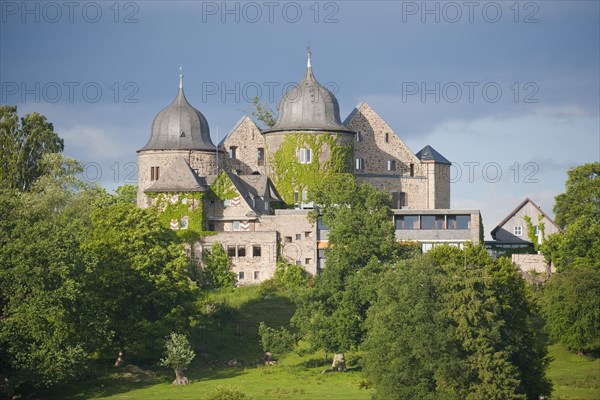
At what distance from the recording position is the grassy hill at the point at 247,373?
75188 millimetres

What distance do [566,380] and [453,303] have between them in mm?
11318

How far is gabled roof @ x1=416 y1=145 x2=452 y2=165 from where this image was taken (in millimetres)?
109562

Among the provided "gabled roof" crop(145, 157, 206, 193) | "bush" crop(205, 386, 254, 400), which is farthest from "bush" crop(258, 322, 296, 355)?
"gabled roof" crop(145, 157, 206, 193)

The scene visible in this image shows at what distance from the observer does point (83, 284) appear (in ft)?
249

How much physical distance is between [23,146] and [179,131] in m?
13.6

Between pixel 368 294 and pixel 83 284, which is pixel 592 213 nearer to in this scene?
pixel 368 294

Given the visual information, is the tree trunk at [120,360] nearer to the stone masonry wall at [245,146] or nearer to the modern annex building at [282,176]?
the modern annex building at [282,176]

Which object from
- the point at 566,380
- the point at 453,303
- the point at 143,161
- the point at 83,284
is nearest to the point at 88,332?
the point at 83,284

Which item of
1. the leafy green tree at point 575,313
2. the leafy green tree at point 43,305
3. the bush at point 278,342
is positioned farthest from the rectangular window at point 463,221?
the leafy green tree at point 43,305

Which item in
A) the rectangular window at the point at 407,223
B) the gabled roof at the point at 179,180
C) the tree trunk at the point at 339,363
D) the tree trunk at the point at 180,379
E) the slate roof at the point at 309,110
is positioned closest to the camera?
the tree trunk at the point at 180,379

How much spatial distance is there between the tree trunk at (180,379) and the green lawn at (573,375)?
54.8 feet

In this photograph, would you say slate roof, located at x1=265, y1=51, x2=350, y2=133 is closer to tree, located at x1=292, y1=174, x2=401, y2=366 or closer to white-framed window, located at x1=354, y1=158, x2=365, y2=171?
white-framed window, located at x1=354, y1=158, x2=365, y2=171

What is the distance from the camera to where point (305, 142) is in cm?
10369

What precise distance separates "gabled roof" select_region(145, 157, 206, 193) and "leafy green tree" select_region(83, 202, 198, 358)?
42.3 feet
